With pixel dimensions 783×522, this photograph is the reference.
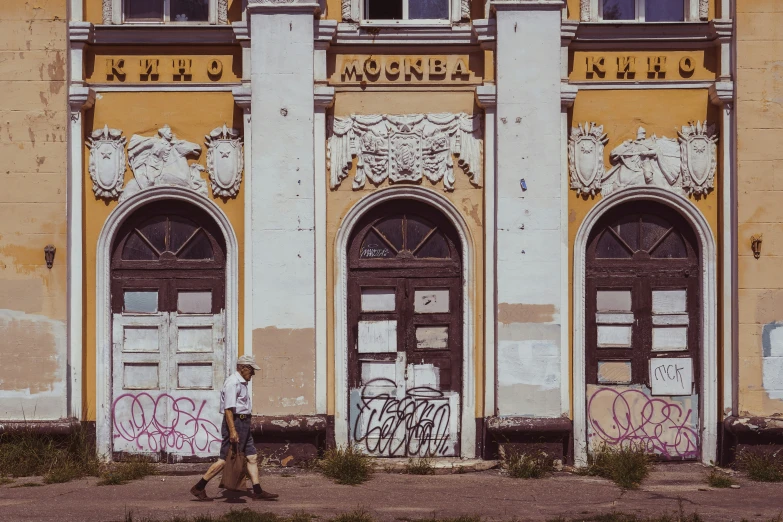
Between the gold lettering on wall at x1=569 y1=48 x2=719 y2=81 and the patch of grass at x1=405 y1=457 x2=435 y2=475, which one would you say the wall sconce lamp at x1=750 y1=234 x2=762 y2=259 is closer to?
the gold lettering on wall at x1=569 y1=48 x2=719 y2=81

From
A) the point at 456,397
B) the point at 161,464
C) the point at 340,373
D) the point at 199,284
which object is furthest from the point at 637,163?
the point at 161,464

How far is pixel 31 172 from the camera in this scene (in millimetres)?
11602

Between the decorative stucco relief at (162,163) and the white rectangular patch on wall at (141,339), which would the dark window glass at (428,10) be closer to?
the decorative stucco relief at (162,163)

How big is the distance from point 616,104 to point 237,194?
4.44 m

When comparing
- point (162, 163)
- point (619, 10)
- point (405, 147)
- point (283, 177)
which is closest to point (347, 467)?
point (283, 177)

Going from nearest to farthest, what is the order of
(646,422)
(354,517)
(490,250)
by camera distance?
(354,517), (490,250), (646,422)

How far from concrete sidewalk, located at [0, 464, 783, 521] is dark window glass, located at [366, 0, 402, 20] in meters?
5.20

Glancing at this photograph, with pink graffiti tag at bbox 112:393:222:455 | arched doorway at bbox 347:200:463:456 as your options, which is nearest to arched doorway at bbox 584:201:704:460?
arched doorway at bbox 347:200:463:456

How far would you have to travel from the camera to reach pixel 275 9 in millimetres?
11555

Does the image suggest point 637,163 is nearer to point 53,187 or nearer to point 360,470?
point 360,470

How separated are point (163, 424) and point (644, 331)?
5637 mm

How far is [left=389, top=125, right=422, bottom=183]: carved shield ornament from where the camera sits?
11781 mm

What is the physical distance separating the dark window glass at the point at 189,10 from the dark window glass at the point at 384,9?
6.27 feet

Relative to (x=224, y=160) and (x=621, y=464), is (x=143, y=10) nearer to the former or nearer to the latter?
(x=224, y=160)
